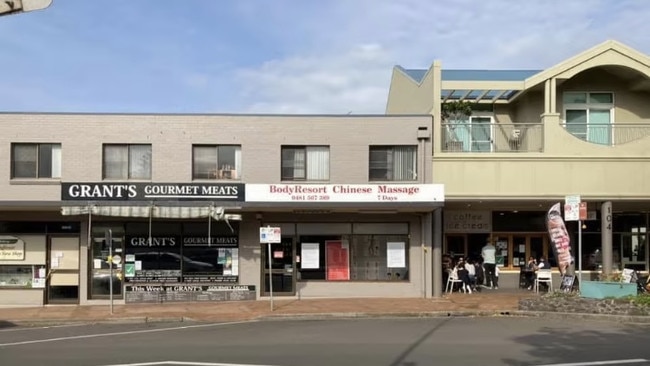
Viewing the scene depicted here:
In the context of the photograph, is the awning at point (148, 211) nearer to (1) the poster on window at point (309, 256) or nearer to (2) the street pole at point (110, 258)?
(2) the street pole at point (110, 258)

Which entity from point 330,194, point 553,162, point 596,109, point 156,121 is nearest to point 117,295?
point 156,121

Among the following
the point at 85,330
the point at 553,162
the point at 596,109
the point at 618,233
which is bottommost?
the point at 85,330

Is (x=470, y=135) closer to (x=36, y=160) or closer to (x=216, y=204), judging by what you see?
(x=216, y=204)

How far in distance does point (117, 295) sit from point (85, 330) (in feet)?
19.7

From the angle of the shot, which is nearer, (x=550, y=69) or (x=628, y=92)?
(x=550, y=69)

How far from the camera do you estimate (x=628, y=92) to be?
26859 millimetres

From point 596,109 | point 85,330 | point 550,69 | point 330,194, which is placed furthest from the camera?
point 596,109

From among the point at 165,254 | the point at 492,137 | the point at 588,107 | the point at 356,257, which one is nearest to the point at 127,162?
the point at 165,254

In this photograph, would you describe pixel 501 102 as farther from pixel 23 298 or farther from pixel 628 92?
pixel 23 298

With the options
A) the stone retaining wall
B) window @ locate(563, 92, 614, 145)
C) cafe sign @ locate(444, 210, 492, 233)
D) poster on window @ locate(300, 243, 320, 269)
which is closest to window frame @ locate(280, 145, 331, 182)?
poster on window @ locate(300, 243, 320, 269)

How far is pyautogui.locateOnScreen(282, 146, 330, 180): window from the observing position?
23.4 meters

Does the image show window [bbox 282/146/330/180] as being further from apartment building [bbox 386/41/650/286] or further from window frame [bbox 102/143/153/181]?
window frame [bbox 102/143/153/181]

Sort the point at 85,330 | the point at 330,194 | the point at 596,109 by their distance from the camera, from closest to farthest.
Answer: the point at 85,330
the point at 330,194
the point at 596,109

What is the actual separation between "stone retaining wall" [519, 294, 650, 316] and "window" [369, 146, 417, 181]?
20.4 ft
